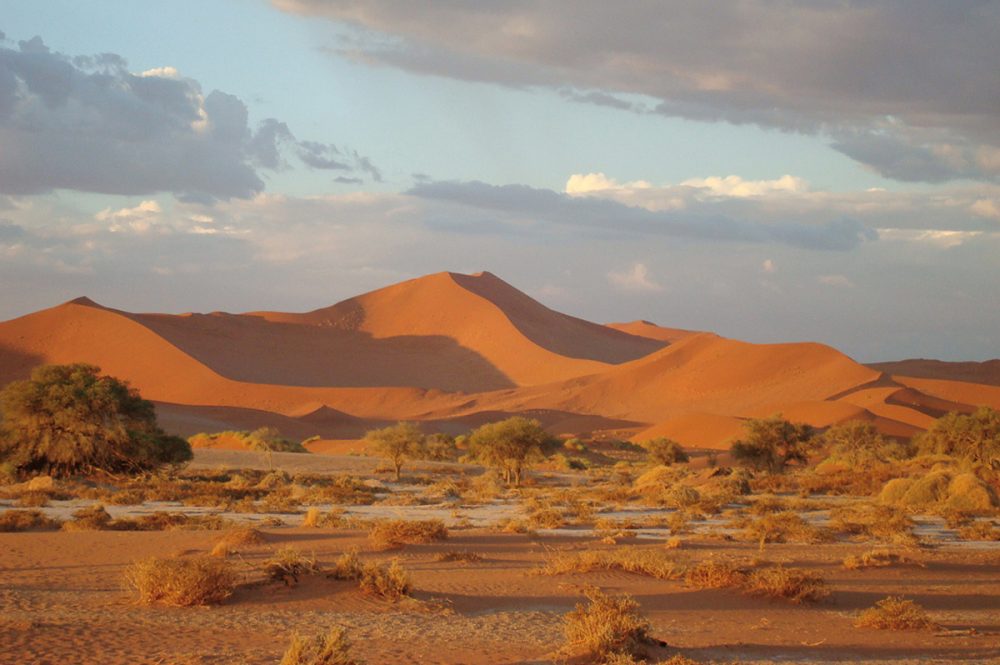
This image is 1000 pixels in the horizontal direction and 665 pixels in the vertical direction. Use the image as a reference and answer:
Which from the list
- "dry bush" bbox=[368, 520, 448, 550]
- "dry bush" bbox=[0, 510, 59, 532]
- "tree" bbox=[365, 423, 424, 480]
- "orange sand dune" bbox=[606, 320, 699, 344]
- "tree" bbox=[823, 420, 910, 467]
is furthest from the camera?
"orange sand dune" bbox=[606, 320, 699, 344]

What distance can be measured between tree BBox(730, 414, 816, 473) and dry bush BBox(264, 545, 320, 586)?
1251 inches

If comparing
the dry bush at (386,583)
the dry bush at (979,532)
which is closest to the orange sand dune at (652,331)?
the dry bush at (979,532)

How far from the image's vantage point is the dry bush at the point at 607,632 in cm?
889

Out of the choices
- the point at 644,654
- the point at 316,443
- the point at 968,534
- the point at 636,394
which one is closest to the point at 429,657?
the point at 644,654

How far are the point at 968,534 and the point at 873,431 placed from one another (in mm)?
31872

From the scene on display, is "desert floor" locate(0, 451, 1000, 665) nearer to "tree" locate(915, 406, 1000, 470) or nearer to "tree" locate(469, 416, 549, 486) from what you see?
"tree" locate(469, 416, 549, 486)

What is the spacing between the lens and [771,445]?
4209 cm

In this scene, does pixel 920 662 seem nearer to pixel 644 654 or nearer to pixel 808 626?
pixel 808 626

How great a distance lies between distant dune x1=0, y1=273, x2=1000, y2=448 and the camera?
70606 millimetres

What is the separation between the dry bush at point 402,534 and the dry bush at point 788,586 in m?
5.60

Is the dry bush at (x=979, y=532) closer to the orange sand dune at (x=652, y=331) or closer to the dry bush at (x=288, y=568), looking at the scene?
the dry bush at (x=288, y=568)

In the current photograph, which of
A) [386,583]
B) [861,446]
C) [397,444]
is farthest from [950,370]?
[386,583]

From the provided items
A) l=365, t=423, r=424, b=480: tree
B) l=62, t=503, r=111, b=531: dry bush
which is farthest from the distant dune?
l=62, t=503, r=111, b=531: dry bush

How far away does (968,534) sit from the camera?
20.8m
